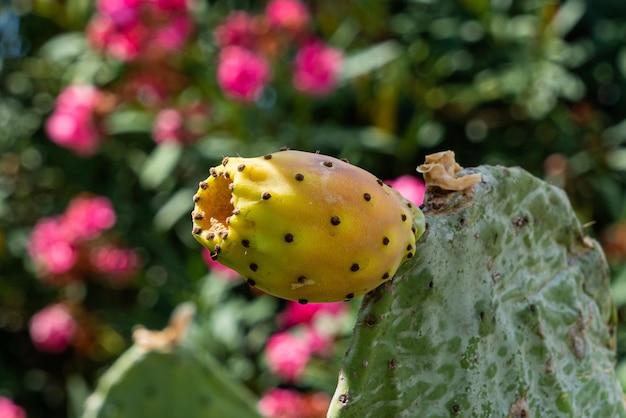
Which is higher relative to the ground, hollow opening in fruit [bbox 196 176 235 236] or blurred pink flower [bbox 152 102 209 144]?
hollow opening in fruit [bbox 196 176 235 236]

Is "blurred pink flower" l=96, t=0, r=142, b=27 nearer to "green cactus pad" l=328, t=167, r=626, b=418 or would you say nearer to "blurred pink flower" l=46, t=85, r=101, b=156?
"blurred pink flower" l=46, t=85, r=101, b=156

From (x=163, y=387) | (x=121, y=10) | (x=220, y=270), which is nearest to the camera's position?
(x=163, y=387)

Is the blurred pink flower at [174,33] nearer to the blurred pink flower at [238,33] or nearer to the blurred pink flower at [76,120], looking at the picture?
the blurred pink flower at [238,33]

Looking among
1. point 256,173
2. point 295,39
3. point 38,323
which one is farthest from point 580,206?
point 256,173

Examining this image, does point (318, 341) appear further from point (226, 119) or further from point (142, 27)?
point (142, 27)

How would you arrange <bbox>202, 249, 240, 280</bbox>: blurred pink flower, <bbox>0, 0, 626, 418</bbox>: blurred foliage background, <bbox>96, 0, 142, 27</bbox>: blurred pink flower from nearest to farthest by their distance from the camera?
<bbox>202, 249, 240, 280</bbox>: blurred pink flower < <bbox>96, 0, 142, 27</bbox>: blurred pink flower < <bbox>0, 0, 626, 418</bbox>: blurred foliage background

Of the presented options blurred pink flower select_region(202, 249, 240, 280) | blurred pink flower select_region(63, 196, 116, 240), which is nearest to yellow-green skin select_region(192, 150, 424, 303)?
→ blurred pink flower select_region(202, 249, 240, 280)

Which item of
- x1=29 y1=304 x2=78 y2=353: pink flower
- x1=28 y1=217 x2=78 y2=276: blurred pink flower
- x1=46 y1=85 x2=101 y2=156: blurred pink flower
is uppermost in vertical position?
x1=46 y1=85 x2=101 y2=156: blurred pink flower

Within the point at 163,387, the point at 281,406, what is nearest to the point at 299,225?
the point at 163,387
